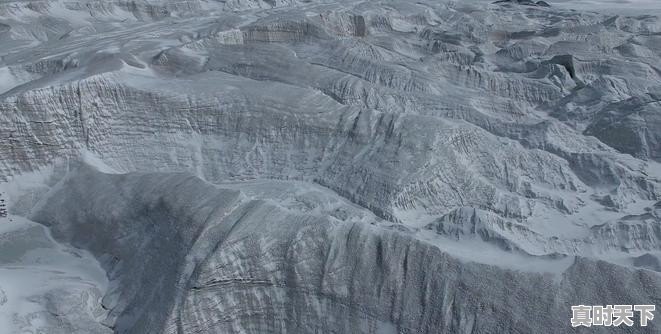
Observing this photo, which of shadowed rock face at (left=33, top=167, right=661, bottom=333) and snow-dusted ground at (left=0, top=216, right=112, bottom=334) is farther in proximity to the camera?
snow-dusted ground at (left=0, top=216, right=112, bottom=334)

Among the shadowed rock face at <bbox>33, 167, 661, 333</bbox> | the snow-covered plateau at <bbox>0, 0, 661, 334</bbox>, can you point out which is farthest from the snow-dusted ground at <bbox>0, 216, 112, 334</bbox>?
the shadowed rock face at <bbox>33, 167, 661, 333</bbox>

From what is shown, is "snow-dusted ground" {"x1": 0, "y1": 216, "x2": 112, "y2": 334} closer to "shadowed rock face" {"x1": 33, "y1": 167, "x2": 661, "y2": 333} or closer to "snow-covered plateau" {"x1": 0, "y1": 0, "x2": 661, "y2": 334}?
"snow-covered plateau" {"x1": 0, "y1": 0, "x2": 661, "y2": 334}

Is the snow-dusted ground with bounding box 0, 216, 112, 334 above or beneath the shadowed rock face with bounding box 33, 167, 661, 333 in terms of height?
beneath

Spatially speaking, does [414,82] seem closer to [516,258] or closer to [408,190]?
[408,190]

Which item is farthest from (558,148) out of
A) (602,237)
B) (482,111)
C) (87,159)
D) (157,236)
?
(87,159)

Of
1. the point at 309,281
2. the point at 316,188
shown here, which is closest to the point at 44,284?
the point at 309,281

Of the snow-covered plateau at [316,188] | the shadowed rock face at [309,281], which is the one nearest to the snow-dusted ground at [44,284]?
the snow-covered plateau at [316,188]

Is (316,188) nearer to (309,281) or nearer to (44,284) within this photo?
(309,281)
